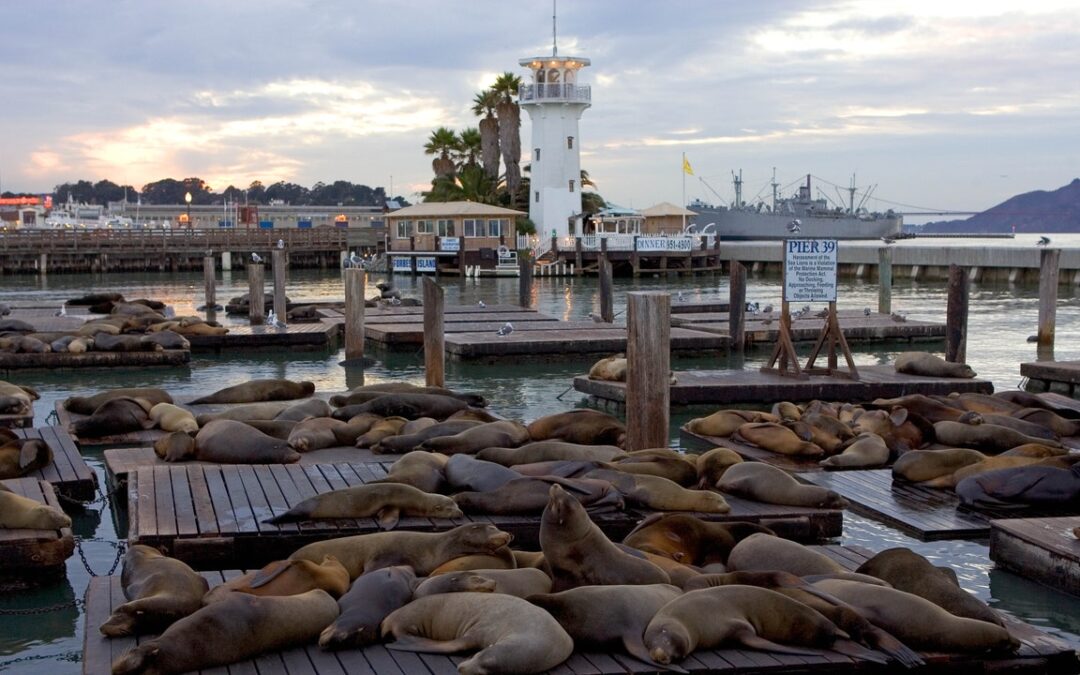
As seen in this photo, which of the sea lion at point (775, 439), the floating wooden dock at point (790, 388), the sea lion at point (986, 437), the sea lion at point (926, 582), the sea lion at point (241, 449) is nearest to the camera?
the sea lion at point (926, 582)

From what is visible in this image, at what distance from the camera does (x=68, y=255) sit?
53.4 meters

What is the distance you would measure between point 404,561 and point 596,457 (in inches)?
103

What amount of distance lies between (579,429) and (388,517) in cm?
289

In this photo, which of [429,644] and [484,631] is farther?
[429,644]

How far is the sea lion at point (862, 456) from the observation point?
9.30m

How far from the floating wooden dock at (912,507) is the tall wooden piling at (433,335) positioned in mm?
5878

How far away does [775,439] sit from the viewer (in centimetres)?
965

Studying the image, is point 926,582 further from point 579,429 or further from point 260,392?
point 260,392

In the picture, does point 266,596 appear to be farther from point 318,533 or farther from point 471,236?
point 471,236

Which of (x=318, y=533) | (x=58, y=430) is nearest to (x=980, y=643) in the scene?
(x=318, y=533)

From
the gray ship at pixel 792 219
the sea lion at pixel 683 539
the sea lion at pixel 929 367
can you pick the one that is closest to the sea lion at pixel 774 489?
the sea lion at pixel 683 539

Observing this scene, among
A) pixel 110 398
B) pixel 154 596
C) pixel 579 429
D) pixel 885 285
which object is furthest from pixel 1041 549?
pixel 885 285

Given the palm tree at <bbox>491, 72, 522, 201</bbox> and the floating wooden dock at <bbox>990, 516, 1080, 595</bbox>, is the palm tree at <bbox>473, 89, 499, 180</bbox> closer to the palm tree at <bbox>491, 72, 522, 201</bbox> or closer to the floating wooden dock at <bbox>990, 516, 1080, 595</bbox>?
the palm tree at <bbox>491, 72, 522, 201</bbox>

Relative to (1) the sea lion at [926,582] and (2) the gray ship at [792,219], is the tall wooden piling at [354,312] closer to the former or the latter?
(1) the sea lion at [926,582]
